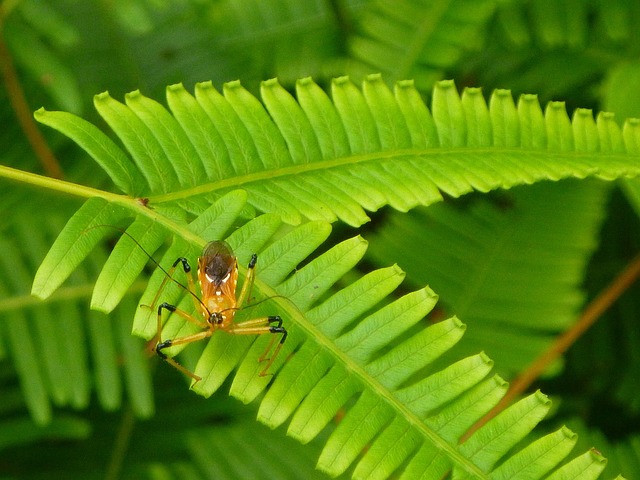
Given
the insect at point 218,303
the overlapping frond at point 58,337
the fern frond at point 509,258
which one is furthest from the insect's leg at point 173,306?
the fern frond at point 509,258

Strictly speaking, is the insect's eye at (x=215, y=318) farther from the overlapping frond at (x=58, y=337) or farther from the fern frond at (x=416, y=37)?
the fern frond at (x=416, y=37)

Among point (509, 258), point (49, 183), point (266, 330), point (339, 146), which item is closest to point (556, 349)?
point (509, 258)

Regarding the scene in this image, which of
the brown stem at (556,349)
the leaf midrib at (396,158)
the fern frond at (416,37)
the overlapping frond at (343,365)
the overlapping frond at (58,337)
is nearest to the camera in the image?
the overlapping frond at (343,365)

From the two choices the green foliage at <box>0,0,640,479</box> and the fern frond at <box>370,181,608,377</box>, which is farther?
the fern frond at <box>370,181,608,377</box>

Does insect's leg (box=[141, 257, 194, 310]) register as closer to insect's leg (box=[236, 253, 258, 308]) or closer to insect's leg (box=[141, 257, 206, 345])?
insect's leg (box=[141, 257, 206, 345])

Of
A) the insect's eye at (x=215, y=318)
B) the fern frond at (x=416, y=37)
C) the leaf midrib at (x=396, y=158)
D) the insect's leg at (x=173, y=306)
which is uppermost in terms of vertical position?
the fern frond at (x=416, y=37)

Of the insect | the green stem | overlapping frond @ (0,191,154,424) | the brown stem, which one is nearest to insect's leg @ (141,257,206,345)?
the insect

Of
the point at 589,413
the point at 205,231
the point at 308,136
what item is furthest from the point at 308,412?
the point at 589,413
